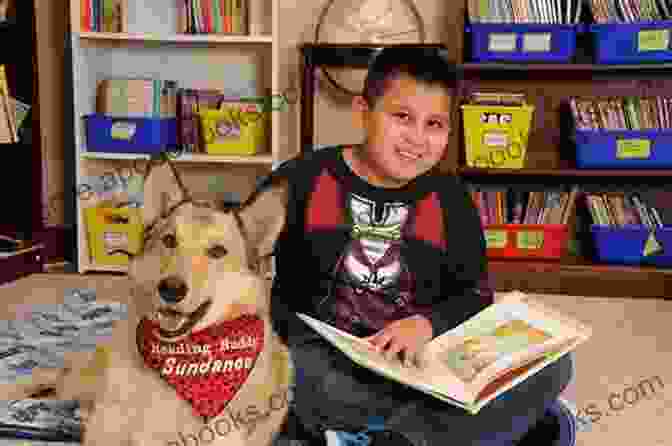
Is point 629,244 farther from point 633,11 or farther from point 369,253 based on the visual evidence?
point 369,253

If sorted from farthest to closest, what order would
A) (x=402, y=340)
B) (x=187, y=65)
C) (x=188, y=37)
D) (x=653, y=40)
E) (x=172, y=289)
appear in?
(x=187, y=65)
(x=188, y=37)
(x=653, y=40)
(x=402, y=340)
(x=172, y=289)

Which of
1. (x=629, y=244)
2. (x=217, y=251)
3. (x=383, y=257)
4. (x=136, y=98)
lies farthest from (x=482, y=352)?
(x=136, y=98)

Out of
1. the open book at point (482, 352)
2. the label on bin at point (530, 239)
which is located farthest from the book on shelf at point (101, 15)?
the open book at point (482, 352)

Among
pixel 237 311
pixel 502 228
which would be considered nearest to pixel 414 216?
pixel 237 311

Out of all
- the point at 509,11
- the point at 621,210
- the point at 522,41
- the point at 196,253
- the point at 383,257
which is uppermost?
the point at 509,11

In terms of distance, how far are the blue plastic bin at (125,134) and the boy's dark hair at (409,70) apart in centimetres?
162

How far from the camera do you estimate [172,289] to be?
2.45ft

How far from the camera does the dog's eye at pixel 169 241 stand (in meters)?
0.77

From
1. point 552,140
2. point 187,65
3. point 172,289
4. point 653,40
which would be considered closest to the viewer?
point 172,289

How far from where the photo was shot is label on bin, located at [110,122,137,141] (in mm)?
2736

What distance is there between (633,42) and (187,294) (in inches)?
86.4

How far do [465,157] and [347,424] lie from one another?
5.32 ft

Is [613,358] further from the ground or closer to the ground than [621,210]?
closer to the ground

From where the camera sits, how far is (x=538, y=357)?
3.50ft
